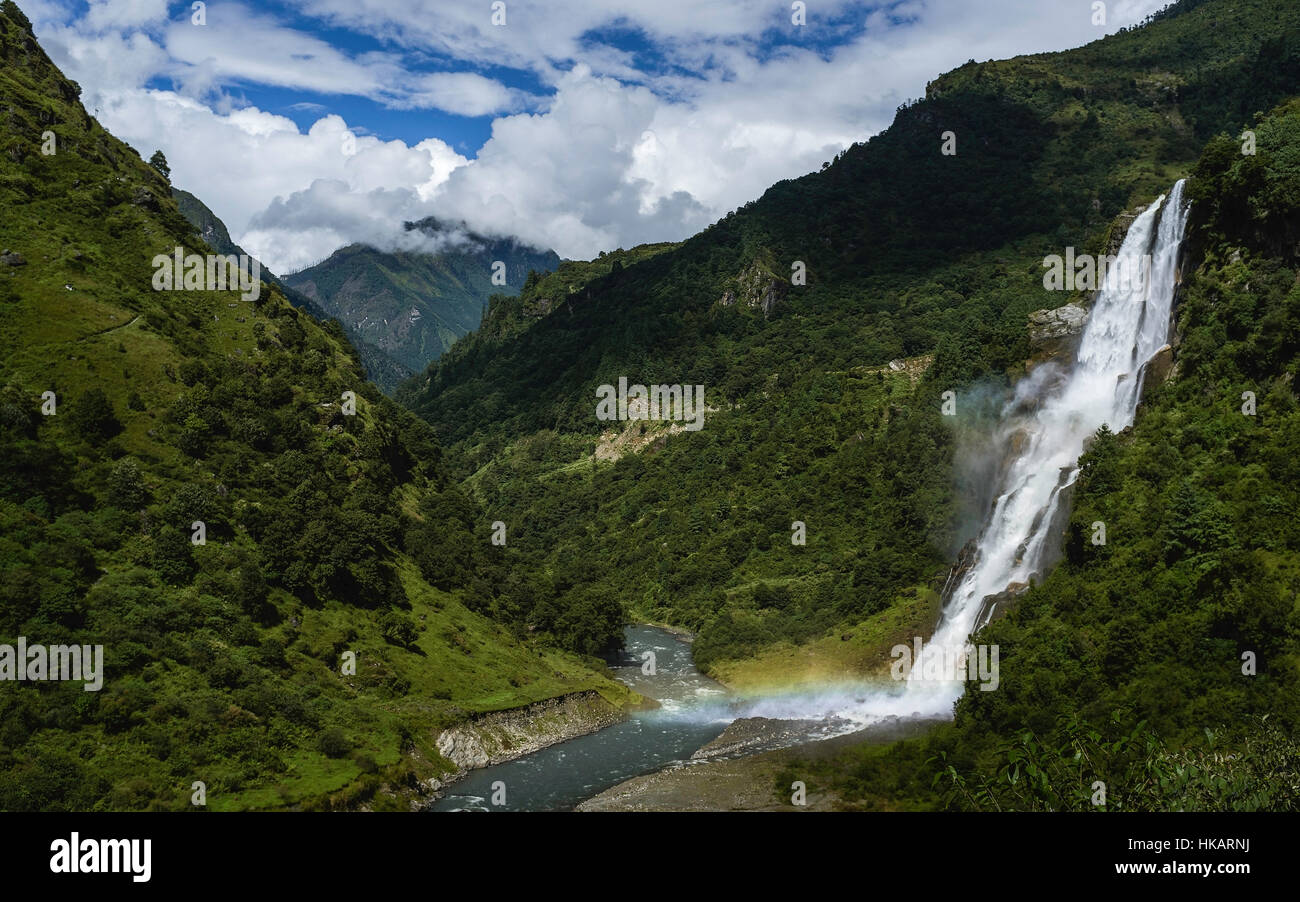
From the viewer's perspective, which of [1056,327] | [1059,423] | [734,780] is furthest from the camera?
[1056,327]

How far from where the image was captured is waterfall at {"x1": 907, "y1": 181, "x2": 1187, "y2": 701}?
80375mm

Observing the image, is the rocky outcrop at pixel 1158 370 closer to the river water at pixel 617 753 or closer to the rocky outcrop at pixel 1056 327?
the rocky outcrop at pixel 1056 327

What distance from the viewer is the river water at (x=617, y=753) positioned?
68.4 m

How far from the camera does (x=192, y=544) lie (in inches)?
3140

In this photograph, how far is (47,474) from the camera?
7506 cm

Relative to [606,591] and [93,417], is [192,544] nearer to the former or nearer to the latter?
[93,417]

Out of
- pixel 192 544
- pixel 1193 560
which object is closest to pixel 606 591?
pixel 192 544

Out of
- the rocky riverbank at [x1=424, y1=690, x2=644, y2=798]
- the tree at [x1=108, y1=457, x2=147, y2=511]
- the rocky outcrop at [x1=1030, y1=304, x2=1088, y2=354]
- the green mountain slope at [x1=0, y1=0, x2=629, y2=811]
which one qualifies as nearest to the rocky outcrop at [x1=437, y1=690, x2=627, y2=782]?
the rocky riverbank at [x1=424, y1=690, x2=644, y2=798]

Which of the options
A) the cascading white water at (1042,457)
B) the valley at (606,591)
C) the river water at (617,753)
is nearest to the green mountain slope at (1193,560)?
the valley at (606,591)

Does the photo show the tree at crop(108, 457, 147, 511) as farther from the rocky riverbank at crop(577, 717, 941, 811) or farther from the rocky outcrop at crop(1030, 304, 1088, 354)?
the rocky outcrop at crop(1030, 304, 1088, 354)

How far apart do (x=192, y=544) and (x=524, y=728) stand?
111 feet

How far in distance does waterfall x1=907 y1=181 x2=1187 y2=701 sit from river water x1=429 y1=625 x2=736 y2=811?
22594mm

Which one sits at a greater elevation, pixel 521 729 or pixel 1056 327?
pixel 1056 327
